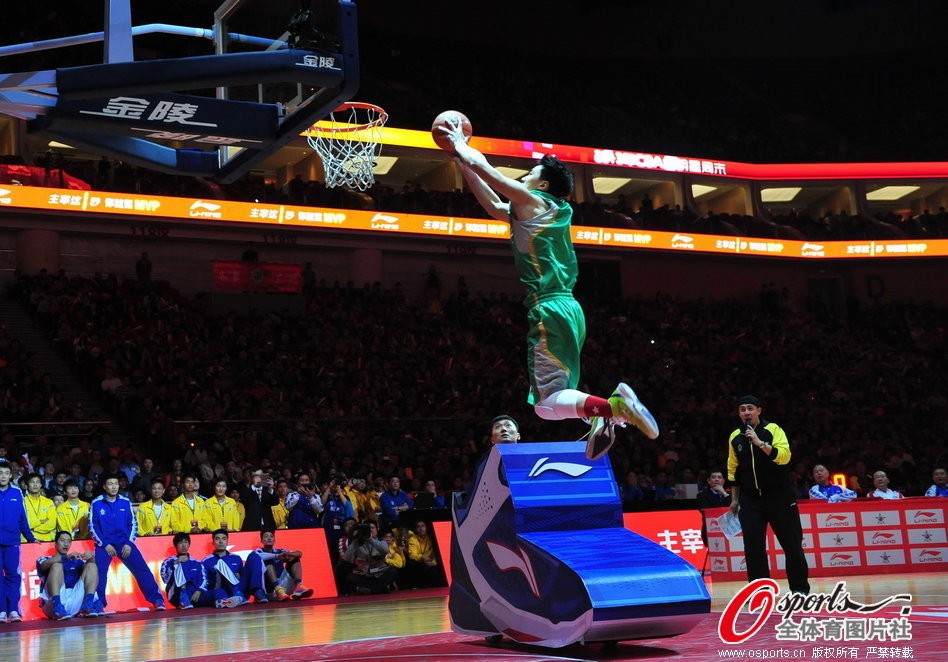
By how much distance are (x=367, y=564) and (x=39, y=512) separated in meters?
4.49

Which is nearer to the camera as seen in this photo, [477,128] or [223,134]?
[223,134]

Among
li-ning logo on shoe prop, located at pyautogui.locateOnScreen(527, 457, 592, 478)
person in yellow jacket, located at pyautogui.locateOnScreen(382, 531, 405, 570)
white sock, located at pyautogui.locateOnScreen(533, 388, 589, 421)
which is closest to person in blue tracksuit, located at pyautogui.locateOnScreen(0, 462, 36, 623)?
person in yellow jacket, located at pyautogui.locateOnScreen(382, 531, 405, 570)

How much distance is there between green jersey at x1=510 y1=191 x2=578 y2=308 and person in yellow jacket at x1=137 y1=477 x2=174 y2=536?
9026 mm

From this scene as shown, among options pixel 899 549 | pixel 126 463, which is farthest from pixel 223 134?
pixel 899 549

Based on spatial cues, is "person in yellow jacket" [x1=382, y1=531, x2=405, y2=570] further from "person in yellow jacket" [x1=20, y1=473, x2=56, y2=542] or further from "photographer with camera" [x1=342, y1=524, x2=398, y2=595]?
"person in yellow jacket" [x1=20, y1=473, x2=56, y2=542]

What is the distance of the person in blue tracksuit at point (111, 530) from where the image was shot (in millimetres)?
12875

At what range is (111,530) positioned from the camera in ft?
42.5

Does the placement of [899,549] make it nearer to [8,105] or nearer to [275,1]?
[275,1]

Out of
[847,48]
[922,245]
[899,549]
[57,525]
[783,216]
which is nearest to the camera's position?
[57,525]

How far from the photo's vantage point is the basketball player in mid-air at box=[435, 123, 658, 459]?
6.66m

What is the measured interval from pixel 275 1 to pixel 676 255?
27791 mm

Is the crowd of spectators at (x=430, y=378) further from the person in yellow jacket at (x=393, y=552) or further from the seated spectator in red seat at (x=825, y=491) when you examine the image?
the seated spectator in red seat at (x=825, y=491)

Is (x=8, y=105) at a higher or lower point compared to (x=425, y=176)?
lower

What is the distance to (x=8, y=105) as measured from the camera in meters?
6.79
